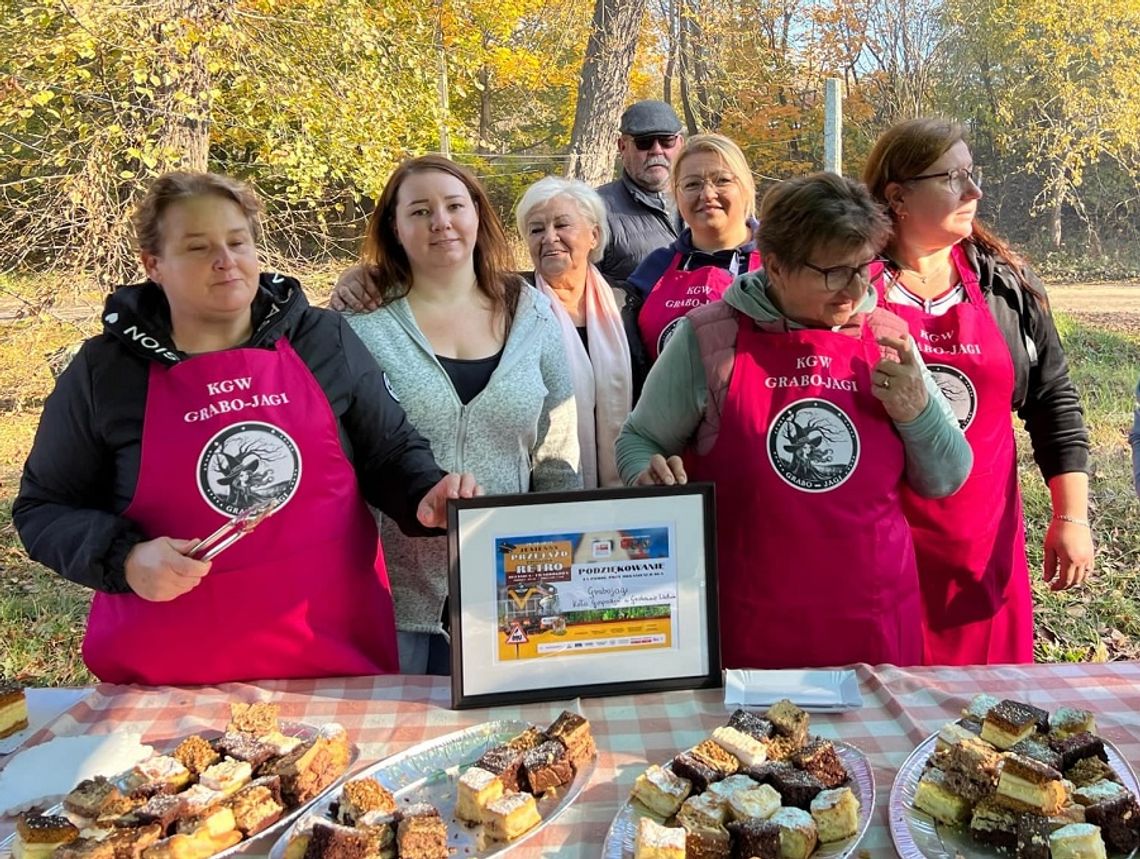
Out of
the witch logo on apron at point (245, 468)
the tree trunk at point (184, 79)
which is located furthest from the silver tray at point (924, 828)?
the tree trunk at point (184, 79)

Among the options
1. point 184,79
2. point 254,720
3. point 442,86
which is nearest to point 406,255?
point 254,720

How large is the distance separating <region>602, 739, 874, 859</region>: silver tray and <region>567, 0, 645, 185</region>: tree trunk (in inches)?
274

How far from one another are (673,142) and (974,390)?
2.17 meters

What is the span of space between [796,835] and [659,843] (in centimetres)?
20

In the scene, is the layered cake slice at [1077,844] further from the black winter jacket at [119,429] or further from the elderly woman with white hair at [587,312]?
the elderly woman with white hair at [587,312]

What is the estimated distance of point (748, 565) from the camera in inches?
84.0

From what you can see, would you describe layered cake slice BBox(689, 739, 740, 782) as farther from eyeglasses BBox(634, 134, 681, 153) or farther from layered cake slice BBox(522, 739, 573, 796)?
eyeglasses BBox(634, 134, 681, 153)

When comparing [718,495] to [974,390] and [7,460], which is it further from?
[7,460]

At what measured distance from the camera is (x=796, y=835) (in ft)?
4.22

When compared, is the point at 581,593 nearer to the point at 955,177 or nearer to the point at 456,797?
the point at 456,797

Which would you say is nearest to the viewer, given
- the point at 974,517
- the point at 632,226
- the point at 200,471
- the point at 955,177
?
the point at 200,471

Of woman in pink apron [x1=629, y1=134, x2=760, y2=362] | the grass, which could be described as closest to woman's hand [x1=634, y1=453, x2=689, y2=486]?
woman in pink apron [x1=629, y1=134, x2=760, y2=362]

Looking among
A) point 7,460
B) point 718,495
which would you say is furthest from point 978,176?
point 7,460

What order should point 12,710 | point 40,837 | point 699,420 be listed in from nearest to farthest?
point 40,837
point 12,710
point 699,420
